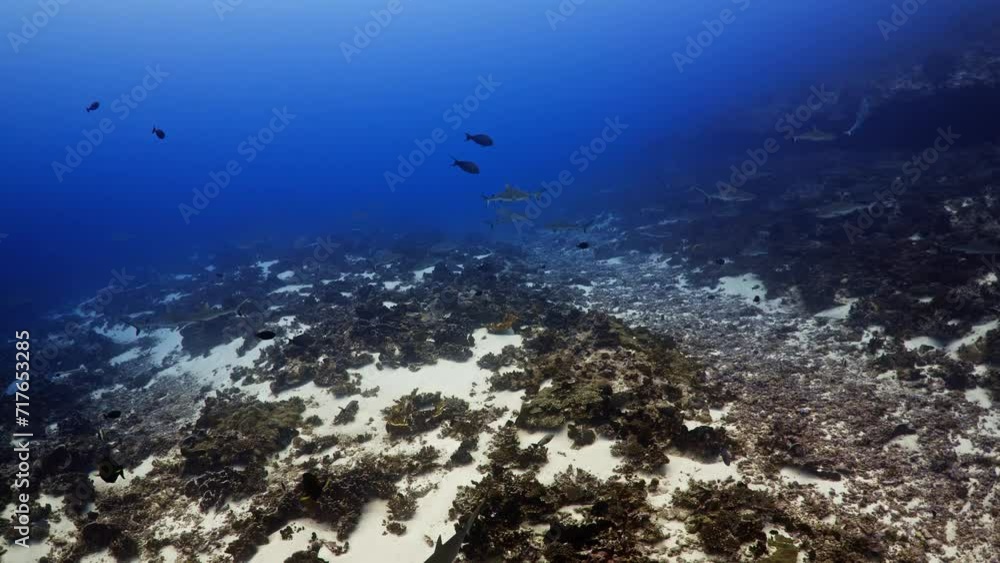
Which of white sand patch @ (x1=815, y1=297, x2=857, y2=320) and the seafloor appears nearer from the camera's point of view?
the seafloor

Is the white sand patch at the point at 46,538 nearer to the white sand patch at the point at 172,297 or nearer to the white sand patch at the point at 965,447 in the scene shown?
the white sand patch at the point at 965,447

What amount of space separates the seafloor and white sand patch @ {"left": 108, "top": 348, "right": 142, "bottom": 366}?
1.21 metres

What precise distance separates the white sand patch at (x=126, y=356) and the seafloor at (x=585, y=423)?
3.97 feet

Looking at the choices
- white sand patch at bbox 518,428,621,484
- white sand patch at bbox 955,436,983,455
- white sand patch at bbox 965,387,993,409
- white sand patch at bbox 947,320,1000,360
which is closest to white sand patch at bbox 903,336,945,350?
white sand patch at bbox 947,320,1000,360

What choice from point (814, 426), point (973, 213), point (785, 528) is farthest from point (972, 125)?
point (785, 528)

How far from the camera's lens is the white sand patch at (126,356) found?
744 inches

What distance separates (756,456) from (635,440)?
172 centimetres

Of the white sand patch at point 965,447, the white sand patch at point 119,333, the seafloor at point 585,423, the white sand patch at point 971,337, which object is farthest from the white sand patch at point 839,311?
the white sand patch at point 119,333

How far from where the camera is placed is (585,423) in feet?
22.9

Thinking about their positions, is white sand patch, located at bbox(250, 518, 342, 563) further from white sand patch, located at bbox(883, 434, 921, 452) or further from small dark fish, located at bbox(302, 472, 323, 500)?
white sand patch, located at bbox(883, 434, 921, 452)

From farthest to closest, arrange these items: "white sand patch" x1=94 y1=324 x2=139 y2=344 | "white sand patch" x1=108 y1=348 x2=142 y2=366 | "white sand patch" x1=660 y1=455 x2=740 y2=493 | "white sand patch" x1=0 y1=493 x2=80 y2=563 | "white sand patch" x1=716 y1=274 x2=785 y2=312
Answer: "white sand patch" x1=94 y1=324 x2=139 y2=344
"white sand patch" x1=108 y1=348 x2=142 y2=366
"white sand patch" x1=716 y1=274 x2=785 y2=312
"white sand patch" x1=0 y1=493 x2=80 y2=563
"white sand patch" x1=660 y1=455 x2=740 y2=493

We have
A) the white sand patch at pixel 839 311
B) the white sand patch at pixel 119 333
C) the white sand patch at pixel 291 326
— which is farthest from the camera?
the white sand patch at pixel 119 333

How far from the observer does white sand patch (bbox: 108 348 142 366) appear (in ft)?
62.0

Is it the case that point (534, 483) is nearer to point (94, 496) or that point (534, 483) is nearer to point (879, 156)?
point (94, 496)
